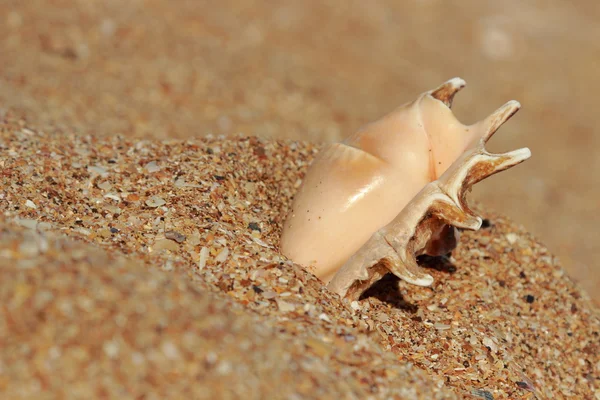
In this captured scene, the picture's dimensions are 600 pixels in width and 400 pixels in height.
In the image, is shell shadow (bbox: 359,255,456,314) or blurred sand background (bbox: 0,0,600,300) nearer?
shell shadow (bbox: 359,255,456,314)

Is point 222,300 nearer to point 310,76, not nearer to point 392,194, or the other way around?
point 392,194

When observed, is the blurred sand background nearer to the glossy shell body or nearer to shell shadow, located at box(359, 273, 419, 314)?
the glossy shell body

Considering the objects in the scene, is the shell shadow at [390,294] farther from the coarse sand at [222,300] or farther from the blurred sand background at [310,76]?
the blurred sand background at [310,76]

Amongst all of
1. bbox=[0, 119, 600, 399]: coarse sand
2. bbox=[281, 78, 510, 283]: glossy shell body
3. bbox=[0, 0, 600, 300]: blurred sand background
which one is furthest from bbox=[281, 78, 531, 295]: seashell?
bbox=[0, 0, 600, 300]: blurred sand background

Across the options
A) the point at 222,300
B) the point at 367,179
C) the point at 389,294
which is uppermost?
the point at 367,179

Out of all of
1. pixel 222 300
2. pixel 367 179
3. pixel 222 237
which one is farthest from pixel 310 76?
pixel 222 300

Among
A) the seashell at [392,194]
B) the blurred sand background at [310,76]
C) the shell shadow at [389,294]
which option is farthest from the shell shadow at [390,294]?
the blurred sand background at [310,76]
